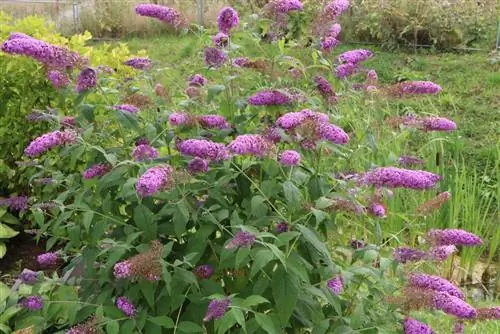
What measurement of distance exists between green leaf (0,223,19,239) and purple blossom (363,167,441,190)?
2650mm

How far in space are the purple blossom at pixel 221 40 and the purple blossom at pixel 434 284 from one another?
1.08 m

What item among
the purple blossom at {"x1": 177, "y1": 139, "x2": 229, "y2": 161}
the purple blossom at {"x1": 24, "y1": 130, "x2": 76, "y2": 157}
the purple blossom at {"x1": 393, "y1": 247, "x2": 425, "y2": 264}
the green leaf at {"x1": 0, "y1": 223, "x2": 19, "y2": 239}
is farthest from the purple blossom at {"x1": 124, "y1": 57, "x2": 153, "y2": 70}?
the green leaf at {"x1": 0, "y1": 223, "x2": 19, "y2": 239}

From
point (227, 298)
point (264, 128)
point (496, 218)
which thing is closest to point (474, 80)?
point (496, 218)

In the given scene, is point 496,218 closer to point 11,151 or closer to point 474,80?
point 11,151

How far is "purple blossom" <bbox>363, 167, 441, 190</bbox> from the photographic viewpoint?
2189mm

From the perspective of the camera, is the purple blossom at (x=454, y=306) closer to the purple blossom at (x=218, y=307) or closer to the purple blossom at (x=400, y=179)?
the purple blossom at (x=400, y=179)

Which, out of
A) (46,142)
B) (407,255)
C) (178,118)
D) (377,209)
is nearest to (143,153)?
(178,118)

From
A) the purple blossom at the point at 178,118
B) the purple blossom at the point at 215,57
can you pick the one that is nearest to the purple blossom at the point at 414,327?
the purple blossom at the point at 178,118

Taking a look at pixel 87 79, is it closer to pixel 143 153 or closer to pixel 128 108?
pixel 128 108

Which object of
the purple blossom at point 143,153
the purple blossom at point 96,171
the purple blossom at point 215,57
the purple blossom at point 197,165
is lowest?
the purple blossom at point 96,171

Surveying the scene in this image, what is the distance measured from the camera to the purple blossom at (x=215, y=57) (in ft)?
8.70

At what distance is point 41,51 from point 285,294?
1.13 m

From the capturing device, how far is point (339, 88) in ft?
10.1

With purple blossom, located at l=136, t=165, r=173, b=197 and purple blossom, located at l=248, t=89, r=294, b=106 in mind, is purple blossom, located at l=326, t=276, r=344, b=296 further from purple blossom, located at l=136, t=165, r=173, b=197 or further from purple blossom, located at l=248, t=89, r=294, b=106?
purple blossom, located at l=136, t=165, r=173, b=197
